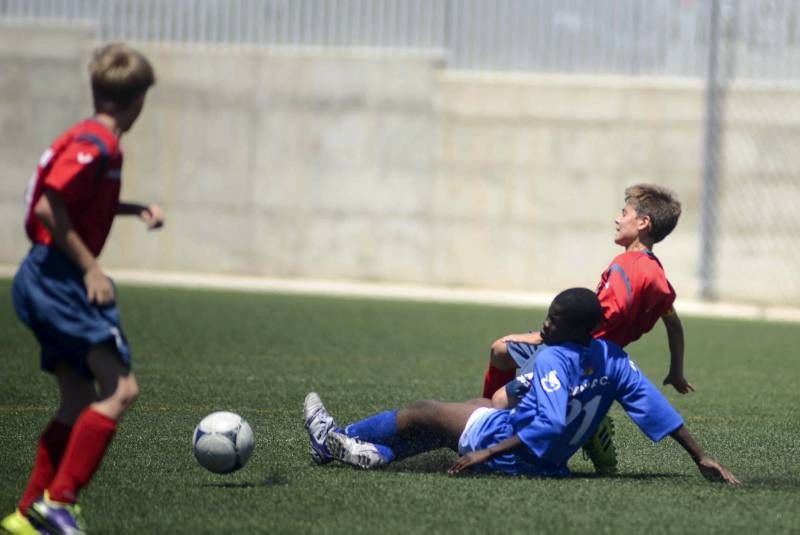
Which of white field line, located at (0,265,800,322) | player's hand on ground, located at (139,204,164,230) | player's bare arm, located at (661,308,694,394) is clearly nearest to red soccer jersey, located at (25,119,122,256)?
player's hand on ground, located at (139,204,164,230)

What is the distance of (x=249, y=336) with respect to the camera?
11.8 metres

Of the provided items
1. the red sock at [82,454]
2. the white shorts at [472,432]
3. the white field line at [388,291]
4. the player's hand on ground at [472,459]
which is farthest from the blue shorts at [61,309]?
the white field line at [388,291]

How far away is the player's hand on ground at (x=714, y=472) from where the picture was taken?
5.83m

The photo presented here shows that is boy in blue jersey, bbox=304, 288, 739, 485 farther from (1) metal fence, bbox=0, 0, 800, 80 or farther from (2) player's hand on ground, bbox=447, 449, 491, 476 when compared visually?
(1) metal fence, bbox=0, 0, 800, 80

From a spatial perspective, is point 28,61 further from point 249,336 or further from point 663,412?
point 663,412

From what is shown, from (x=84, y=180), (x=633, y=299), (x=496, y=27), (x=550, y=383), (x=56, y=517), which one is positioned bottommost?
(x=56, y=517)

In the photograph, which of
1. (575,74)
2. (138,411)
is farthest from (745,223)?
(138,411)

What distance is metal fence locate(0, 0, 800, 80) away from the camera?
56.5 feet

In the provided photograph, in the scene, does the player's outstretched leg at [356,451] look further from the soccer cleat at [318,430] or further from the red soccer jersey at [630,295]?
the red soccer jersey at [630,295]

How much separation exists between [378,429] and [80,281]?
5.83 ft

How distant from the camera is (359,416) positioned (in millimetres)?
7629

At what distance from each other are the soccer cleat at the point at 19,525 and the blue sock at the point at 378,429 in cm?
179

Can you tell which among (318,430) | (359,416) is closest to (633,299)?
(318,430)

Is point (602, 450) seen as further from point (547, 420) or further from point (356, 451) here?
point (356, 451)
